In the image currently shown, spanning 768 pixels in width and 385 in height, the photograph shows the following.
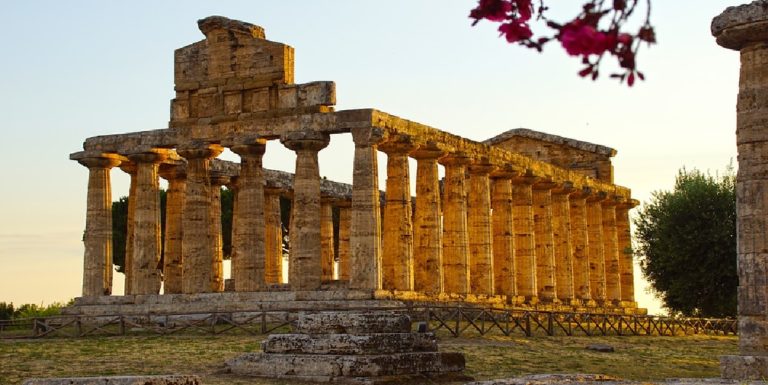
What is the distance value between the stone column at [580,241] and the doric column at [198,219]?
2043 centimetres

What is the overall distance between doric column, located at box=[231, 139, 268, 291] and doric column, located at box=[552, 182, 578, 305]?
1683 cm

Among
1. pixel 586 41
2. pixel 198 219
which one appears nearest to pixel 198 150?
pixel 198 219

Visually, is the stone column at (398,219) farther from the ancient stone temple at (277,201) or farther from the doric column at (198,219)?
the doric column at (198,219)

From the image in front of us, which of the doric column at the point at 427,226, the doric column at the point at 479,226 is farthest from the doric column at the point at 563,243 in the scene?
the doric column at the point at 427,226

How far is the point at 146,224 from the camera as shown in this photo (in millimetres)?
43531

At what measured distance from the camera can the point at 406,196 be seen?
134 ft

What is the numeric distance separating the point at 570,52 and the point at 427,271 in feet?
123

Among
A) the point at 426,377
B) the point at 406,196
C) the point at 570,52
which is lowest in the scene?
the point at 426,377

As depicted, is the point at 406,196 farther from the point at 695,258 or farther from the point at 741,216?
the point at 741,216

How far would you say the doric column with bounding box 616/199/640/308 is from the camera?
61469 mm

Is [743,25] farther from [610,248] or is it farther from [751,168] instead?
[610,248]

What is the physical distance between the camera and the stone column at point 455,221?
43.5m

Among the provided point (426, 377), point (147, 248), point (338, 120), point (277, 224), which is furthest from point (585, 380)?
point (277, 224)

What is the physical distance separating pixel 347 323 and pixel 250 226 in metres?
21.3
